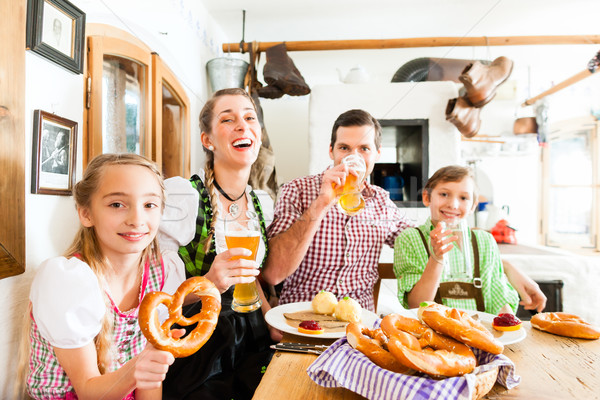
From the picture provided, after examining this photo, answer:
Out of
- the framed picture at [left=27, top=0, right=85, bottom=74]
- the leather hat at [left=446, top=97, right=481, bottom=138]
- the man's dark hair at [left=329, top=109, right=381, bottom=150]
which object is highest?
the leather hat at [left=446, top=97, right=481, bottom=138]

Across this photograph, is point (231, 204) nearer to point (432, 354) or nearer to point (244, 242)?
point (244, 242)

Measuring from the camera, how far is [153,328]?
40 centimetres

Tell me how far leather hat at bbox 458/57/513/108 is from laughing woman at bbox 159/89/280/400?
135cm

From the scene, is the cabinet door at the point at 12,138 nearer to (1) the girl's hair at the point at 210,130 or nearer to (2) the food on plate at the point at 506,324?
(1) the girl's hair at the point at 210,130

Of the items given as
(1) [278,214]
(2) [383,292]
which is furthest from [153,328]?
(2) [383,292]

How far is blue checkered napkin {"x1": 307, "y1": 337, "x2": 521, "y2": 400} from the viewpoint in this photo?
37 centimetres

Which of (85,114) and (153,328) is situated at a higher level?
(85,114)

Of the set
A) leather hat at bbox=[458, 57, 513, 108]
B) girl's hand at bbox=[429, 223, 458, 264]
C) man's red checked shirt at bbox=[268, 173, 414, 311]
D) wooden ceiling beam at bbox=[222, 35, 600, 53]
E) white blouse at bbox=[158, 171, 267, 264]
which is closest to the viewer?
girl's hand at bbox=[429, 223, 458, 264]

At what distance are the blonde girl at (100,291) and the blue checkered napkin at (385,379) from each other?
0.87 ft

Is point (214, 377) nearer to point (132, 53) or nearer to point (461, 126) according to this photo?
point (132, 53)

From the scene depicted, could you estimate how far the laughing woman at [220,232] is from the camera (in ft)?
2.39

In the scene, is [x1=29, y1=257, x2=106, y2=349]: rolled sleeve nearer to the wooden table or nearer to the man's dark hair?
the wooden table

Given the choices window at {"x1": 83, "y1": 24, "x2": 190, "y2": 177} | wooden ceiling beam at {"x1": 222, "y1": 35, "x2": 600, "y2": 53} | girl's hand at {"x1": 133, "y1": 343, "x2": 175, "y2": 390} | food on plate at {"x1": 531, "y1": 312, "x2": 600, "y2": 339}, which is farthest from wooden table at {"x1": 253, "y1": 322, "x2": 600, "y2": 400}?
wooden ceiling beam at {"x1": 222, "y1": 35, "x2": 600, "y2": 53}

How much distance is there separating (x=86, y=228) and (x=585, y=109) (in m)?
2.98
